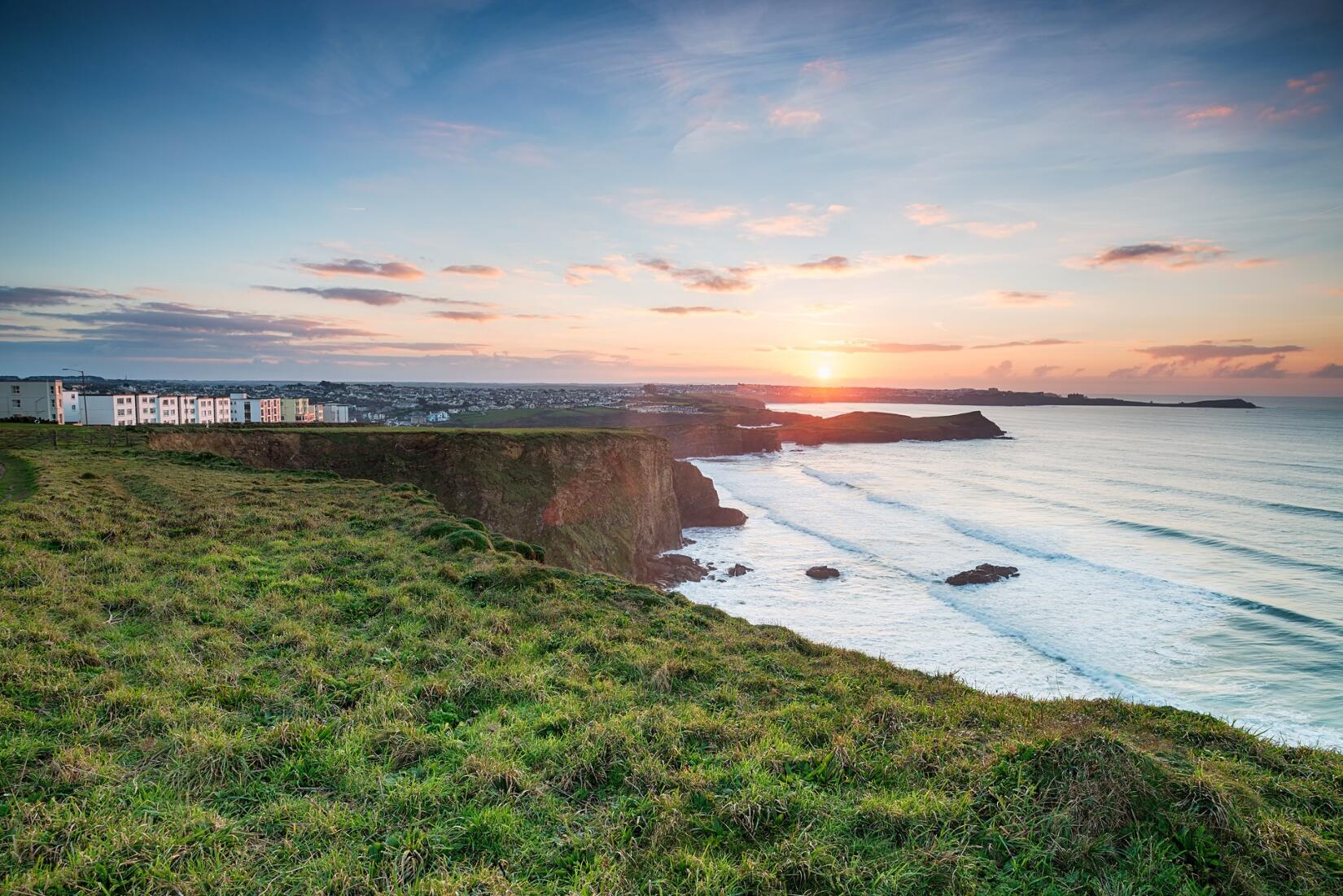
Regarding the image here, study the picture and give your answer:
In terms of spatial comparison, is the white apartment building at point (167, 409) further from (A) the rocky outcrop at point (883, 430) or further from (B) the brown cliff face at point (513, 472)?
(A) the rocky outcrop at point (883, 430)

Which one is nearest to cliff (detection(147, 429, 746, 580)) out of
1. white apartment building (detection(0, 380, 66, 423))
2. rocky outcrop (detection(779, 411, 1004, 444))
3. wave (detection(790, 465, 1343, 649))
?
wave (detection(790, 465, 1343, 649))

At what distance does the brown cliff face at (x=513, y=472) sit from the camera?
3566 centimetres

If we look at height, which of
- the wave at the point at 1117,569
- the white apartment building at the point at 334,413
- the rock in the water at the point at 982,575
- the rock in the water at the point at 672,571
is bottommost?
the rock in the water at the point at 672,571

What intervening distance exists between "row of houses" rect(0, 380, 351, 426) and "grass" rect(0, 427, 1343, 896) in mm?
50475

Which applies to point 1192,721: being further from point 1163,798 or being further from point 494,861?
point 494,861

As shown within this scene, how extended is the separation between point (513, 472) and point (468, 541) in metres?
24.0

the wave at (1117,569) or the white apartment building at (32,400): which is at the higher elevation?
the white apartment building at (32,400)

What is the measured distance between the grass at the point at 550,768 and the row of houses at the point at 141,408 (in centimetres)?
5047

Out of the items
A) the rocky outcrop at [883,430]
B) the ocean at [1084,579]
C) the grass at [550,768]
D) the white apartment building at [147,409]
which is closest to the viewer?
the grass at [550,768]

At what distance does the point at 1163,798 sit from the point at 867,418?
485ft

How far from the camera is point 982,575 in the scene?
1364 inches

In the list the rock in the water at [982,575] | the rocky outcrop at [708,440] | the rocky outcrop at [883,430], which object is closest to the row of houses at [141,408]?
the rocky outcrop at [708,440]

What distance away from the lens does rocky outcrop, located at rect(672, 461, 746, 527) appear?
54594 mm

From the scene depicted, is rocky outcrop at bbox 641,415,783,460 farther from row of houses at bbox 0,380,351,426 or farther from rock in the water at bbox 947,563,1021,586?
rock in the water at bbox 947,563,1021,586
